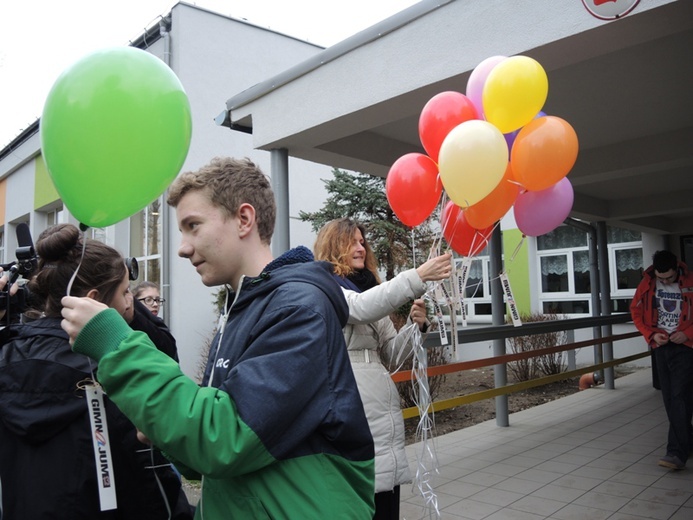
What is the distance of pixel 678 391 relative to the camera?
193 inches

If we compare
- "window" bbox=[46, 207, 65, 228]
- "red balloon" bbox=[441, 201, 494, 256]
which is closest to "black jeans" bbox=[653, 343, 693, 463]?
"red balloon" bbox=[441, 201, 494, 256]

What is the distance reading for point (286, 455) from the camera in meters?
1.13

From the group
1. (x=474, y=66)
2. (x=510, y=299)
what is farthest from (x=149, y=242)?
(x=510, y=299)

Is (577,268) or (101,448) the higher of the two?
(577,268)

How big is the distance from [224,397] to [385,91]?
323cm

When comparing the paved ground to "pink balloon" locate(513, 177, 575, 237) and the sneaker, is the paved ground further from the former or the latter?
"pink balloon" locate(513, 177, 575, 237)

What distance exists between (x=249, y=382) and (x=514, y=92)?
2247 mm

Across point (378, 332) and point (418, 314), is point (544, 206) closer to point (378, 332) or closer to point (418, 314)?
point (418, 314)

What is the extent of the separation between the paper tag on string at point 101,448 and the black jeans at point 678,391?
509 cm

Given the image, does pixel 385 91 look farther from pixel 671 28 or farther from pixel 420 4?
pixel 671 28

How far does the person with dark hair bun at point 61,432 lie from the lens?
1512mm

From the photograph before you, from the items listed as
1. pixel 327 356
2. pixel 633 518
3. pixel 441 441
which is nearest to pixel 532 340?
pixel 441 441

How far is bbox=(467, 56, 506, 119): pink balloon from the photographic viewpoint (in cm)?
296

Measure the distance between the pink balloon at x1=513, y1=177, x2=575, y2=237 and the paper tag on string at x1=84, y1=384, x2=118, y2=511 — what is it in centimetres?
260
